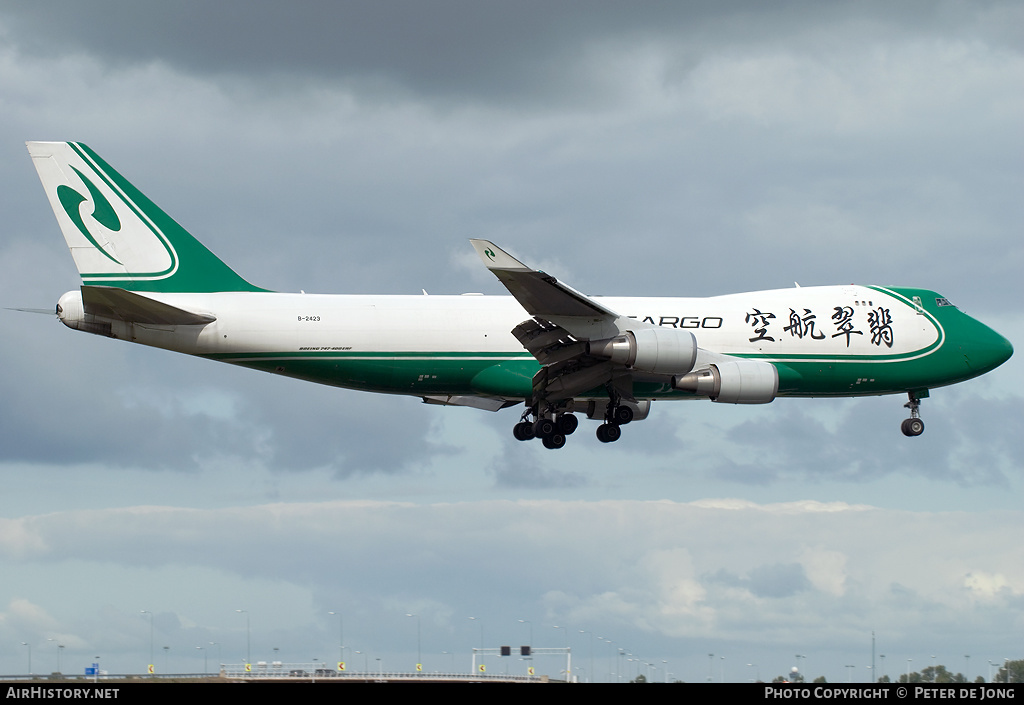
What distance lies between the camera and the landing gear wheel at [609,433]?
47.2 meters

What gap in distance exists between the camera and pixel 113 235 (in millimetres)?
44656

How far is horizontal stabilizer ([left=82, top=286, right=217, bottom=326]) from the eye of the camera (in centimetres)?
4038

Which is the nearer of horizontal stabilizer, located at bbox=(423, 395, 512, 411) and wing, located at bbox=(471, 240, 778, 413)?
wing, located at bbox=(471, 240, 778, 413)

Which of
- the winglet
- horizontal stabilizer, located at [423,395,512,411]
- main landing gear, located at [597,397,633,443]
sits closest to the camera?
the winglet

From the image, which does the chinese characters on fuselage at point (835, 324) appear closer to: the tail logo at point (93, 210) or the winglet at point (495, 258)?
the winglet at point (495, 258)

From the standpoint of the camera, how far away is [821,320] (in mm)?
47906

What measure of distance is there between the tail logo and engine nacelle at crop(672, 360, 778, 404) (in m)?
20.8

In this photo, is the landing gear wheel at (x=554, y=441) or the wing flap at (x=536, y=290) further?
the landing gear wheel at (x=554, y=441)

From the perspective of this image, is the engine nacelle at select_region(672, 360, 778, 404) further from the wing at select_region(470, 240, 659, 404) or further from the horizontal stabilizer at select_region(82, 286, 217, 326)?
the horizontal stabilizer at select_region(82, 286, 217, 326)

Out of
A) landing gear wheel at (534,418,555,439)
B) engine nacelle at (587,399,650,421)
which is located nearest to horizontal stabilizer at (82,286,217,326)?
landing gear wheel at (534,418,555,439)

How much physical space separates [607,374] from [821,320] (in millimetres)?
9327

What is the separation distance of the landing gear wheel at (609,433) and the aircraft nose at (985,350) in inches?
571

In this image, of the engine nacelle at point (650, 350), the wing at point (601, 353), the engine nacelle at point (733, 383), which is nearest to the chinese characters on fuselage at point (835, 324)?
the wing at point (601, 353)
